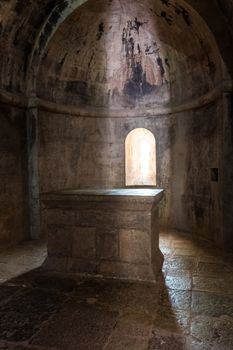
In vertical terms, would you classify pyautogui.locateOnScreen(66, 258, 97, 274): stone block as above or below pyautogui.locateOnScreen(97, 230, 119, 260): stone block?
below

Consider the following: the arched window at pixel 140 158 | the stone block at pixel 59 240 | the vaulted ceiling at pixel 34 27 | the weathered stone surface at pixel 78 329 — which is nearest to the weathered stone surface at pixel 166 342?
the weathered stone surface at pixel 78 329

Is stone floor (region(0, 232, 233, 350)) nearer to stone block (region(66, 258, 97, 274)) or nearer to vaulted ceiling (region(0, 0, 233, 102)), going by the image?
stone block (region(66, 258, 97, 274))

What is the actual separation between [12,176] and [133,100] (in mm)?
3927

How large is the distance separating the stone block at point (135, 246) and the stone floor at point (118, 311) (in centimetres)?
37

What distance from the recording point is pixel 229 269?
415cm

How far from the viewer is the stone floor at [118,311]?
2.40m

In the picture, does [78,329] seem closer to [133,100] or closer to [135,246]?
[135,246]

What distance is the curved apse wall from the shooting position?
5.75m

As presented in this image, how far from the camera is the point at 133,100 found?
7453 mm

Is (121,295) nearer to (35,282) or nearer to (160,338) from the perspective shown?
(160,338)

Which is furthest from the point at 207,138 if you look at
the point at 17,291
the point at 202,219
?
the point at 17,291

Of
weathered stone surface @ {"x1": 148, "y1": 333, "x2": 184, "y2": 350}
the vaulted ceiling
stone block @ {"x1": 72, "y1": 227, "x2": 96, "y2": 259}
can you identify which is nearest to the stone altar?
stone block @ {"x1": 72, "y1": 227, "x2": 96, "y2": 259}

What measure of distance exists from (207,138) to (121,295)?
401cm

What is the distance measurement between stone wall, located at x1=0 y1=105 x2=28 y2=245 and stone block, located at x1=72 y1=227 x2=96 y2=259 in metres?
2.34
